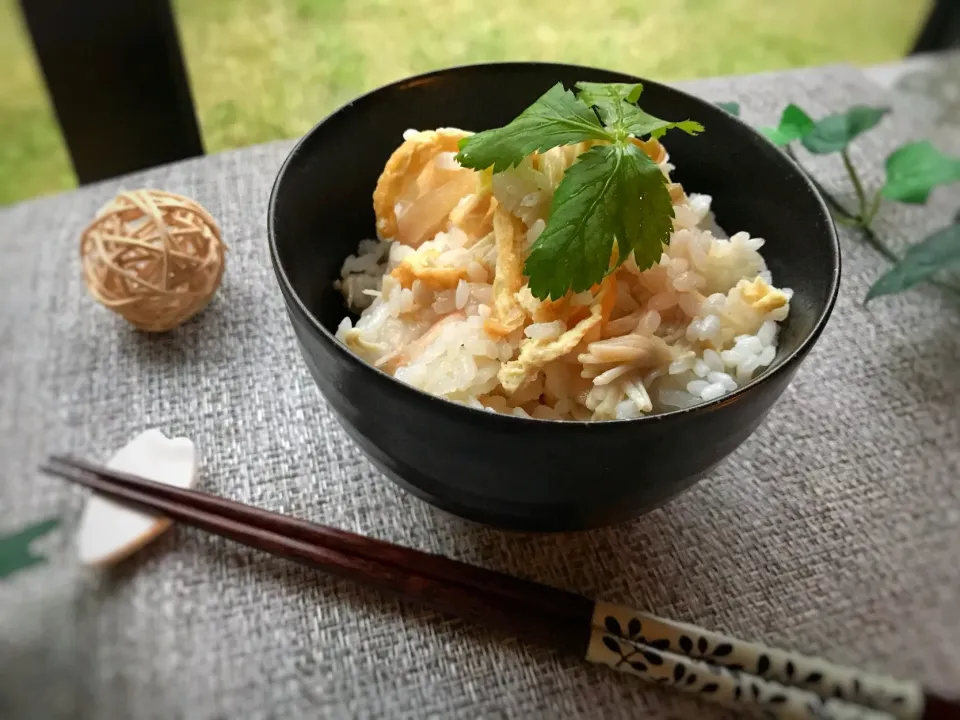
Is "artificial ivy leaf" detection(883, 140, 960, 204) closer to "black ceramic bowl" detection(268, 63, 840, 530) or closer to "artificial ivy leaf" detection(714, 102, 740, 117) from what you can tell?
"black ceramic bowl" detection(268, 63, 840, 530)

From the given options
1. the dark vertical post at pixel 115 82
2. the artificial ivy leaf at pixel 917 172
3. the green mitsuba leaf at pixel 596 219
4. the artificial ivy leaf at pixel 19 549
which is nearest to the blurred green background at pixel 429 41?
the dark vertical post at pixel 115 82

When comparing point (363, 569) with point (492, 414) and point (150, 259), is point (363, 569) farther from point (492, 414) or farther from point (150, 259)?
point (150, 259)

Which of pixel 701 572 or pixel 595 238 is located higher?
pixel 595 238

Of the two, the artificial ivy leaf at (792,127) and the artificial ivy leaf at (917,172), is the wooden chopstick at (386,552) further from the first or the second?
the artificial ivy leaf at (792,127)

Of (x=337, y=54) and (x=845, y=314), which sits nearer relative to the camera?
(x=845, y=314)

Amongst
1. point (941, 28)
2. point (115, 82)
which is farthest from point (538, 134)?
point (115, 82)

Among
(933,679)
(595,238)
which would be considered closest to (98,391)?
(595,238)

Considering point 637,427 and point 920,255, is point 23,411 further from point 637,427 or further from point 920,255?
point 920,255
